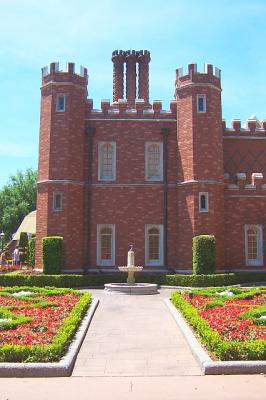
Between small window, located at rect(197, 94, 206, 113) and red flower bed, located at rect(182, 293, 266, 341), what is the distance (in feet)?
40.6

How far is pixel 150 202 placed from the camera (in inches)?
1017

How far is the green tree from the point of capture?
60.1 meters

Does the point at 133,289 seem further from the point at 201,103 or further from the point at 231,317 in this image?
the point at 201,103

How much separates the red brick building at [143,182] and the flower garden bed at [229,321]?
Result: 860 cm

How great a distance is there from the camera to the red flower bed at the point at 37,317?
359 inches

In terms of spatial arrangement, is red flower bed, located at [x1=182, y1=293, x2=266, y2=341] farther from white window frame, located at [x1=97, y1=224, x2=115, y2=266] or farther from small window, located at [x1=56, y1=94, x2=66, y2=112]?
small window, located at [x1=56, y1=94, x2=66, y2=112]

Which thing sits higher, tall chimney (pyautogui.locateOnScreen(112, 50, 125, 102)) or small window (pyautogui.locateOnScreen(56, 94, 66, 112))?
tall chimney (pyautogui.locateOnScreen(112, 50, 125, 102))

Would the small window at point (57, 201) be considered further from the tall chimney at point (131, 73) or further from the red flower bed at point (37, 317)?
the tall chimney at point (131, 73)

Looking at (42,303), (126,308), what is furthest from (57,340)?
(126,308)

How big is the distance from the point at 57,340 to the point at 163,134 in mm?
18871

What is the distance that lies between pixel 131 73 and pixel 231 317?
91.2ft

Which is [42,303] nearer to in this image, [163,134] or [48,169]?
[48,169]

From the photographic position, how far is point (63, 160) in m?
24.8

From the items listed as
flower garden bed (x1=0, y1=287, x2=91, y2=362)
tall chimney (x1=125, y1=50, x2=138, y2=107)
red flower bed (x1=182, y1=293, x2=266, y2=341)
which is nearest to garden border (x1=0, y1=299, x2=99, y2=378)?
flower garden bed (x1=0, y1=287, x2=91, y2=362)
